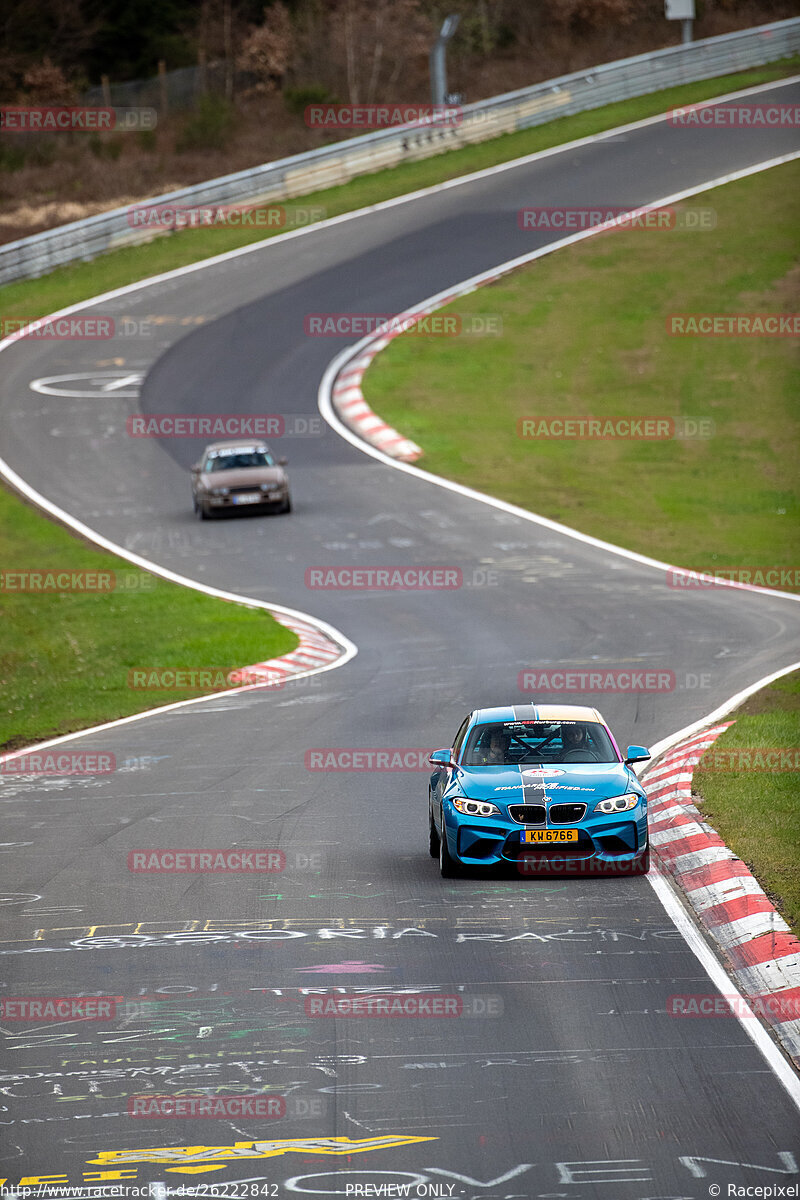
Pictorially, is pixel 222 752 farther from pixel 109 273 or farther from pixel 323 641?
pixel 109 273

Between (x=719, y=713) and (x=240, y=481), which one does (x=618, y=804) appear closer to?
(x=719, y=713)

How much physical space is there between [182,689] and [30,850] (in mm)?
9560

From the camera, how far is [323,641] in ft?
80.5

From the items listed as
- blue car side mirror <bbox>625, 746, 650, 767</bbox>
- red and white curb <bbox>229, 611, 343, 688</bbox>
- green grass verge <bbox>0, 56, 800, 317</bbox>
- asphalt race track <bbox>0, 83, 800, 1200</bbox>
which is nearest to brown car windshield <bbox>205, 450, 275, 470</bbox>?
asphalt race track <bbox>0, 83, 800, 1200</bbox>

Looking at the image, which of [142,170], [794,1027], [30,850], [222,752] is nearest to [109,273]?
[142,170]

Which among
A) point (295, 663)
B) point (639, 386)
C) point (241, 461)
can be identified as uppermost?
point (639, 386)

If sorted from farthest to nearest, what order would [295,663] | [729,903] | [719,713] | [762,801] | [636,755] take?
[295,663] < [719,713] < [762,801] < [636,755] < [729,903]

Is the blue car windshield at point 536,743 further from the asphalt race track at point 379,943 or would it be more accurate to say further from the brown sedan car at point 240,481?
the brown sedan car at point 240,481

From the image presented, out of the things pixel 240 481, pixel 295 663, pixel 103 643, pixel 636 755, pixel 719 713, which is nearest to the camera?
pixel 636 755

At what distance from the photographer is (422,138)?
5684cm

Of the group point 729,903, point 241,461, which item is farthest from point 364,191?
point 729,903

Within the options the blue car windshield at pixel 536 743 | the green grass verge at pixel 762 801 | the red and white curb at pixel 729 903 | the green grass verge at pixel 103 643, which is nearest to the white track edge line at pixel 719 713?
the green grass verge at pixel 762 801

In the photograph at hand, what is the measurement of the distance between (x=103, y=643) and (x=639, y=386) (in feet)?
65.6

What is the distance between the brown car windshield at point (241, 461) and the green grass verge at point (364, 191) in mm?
16756
